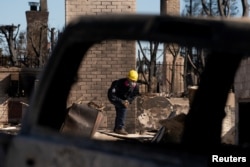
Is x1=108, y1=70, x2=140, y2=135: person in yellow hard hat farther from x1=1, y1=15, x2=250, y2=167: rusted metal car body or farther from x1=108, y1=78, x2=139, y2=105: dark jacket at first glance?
x1=1, y1=15, x2=250, y2=167: rusted metal car body

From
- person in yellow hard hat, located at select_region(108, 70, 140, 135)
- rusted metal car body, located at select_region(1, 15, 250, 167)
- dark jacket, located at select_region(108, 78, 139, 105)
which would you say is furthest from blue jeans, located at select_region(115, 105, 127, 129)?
rusted metal car body, located at select_region(1, 15, 250, 167)

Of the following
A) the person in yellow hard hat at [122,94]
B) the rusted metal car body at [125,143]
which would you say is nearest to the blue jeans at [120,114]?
the person in yellow hard hat at [122,94]

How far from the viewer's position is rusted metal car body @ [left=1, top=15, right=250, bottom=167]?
290 centimetres

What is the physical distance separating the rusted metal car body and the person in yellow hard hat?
987cm

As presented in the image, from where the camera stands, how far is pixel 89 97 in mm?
15406

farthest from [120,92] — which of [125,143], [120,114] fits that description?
[125,143]

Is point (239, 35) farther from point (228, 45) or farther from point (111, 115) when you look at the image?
point (111, 115)

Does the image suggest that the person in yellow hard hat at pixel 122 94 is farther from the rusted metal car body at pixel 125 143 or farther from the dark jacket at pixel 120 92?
the rusted metal car body at pixel 125 143

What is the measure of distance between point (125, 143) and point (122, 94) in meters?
10.6

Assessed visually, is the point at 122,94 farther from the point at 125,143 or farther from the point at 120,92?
the point at 125,143

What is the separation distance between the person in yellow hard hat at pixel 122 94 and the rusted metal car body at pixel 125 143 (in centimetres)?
987

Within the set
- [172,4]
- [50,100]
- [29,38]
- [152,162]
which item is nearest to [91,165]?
[152,162]

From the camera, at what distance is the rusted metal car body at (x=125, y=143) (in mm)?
2900

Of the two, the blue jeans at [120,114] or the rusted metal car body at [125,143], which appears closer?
the rusted metal car body at [125,143]
